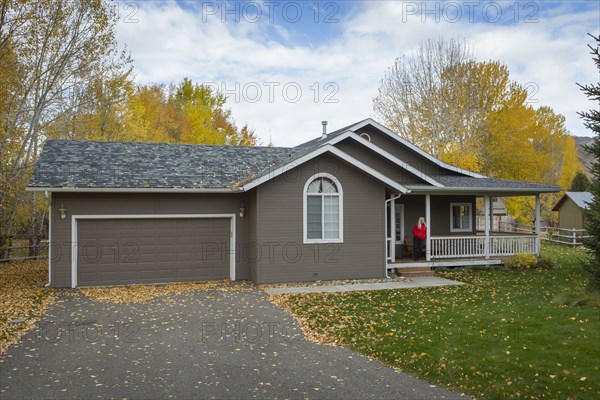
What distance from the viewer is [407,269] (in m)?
16.8

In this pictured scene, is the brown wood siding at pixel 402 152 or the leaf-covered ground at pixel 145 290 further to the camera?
the brown wood siding at pixel 402 152

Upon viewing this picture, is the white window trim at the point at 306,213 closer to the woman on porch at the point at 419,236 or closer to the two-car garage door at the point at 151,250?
the two-car garage door at the point at 151,250

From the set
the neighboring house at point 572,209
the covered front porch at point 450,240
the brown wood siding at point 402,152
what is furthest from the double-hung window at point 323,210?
the neighboring house at point 572,209

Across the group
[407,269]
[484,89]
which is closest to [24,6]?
[407,269]

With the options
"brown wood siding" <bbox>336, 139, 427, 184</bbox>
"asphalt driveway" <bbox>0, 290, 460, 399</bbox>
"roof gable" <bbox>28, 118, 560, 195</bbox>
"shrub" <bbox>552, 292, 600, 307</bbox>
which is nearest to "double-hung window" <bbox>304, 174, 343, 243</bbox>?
"roof gable" <bbox>28, 118, 560, 195</bbox>

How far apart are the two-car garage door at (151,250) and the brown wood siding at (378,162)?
18.4 feet

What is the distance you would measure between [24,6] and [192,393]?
16266 millimetres

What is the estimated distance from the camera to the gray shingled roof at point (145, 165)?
1436 centimetres

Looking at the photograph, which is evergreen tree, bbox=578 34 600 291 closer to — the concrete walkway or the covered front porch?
the concrete walkway

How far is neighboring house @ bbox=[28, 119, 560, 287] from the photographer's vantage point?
14.3m

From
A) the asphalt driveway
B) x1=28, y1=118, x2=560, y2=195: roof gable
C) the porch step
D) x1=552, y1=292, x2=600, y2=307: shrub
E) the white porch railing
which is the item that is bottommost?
the asphalt driveway

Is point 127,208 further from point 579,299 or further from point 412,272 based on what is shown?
point 579,299

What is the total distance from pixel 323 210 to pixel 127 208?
5.87 meters

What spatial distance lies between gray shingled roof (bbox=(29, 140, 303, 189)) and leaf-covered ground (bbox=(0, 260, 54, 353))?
2.97 m
